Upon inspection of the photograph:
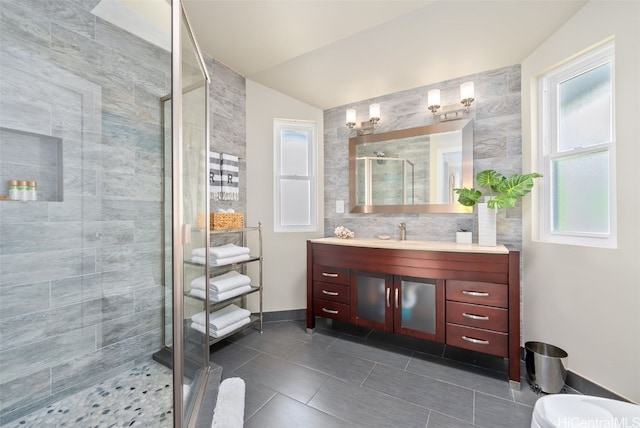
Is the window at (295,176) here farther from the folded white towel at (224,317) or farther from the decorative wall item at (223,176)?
the folded white towel at (224,317)

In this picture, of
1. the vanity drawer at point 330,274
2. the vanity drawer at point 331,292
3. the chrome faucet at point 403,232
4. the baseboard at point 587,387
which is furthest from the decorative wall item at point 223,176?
the baseboard at point 587,387

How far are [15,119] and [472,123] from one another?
314 centimetres

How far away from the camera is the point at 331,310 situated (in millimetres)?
2451

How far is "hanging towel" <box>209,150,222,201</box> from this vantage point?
231 cm

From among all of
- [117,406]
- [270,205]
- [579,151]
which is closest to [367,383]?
[117,406]

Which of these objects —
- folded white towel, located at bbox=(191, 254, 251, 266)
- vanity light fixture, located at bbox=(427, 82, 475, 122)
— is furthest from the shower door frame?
vanity light fixture, located at bbox=(427, 82, 475, 122)

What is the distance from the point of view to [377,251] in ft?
7.22

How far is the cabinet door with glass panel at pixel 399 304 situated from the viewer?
1985mm

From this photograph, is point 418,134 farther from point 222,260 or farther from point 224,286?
point 224,286

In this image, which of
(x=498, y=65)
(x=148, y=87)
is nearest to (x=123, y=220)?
(x=148, y=87)

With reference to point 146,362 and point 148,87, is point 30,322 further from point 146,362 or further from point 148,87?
point 148,87

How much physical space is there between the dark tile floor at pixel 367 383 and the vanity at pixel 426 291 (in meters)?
0.20

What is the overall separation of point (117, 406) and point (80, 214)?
46.0 inches

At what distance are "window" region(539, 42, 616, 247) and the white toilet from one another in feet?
3.14
